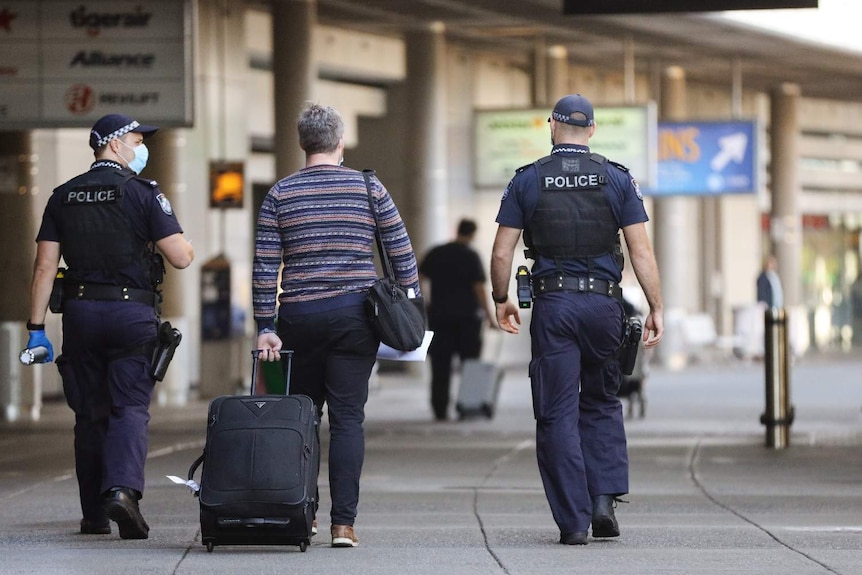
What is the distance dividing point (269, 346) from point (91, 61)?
899cm

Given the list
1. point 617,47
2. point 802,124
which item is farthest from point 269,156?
point 802,124

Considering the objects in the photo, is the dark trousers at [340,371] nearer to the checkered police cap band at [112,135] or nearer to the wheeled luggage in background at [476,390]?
the checkered police cap band at [112,135]

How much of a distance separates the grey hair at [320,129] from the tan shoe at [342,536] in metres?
1.52

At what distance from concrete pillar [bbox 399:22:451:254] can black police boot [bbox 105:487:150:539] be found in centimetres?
1798

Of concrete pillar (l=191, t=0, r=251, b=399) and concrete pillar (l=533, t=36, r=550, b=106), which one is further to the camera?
concrete pillar (l=533, t=36, r=550, b=106)

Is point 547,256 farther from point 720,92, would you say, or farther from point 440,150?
point 720,92

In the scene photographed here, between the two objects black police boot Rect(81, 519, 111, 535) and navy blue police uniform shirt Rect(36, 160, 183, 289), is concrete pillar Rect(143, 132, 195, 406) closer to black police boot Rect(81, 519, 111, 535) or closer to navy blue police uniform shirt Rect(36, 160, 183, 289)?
black police boot Rect(81, 519, 111, 535)

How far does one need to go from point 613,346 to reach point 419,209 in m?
18.4

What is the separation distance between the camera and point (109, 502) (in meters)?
7.98

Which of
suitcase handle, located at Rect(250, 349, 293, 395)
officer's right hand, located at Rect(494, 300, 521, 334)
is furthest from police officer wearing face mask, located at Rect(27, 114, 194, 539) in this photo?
officer's right hand, located at Rect(494, 300, 521, 334)

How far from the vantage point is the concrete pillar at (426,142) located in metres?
26.1

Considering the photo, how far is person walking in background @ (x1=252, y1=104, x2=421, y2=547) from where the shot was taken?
7.71 m

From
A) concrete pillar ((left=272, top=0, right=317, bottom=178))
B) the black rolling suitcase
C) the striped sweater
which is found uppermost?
concrete pillar ((left=272, top=0, right=317, bottom=178))

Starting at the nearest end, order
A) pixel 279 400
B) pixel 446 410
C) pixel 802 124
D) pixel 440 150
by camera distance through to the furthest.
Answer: pixel 279 400 < pixel 446 410 < pixel 440 150 < pixel 802 124
